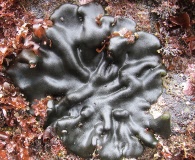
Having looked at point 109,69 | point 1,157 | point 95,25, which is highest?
point 95,25

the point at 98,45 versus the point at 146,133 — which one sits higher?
the point at 98,45

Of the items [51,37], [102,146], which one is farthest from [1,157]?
[51,37]

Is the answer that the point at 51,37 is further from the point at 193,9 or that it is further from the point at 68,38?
the point at 193,9

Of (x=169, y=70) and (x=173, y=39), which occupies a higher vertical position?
(x=173, y=39)

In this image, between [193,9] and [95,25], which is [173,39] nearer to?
[193,9]

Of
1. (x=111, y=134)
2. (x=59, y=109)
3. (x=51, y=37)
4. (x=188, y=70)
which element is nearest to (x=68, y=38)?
(x=51, y=37)

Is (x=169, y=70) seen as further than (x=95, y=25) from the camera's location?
Yes
